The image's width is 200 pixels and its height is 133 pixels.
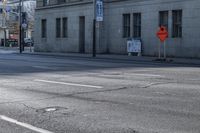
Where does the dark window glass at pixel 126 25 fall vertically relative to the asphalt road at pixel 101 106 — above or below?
above

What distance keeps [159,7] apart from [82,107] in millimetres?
28834

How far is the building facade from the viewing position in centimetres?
3678

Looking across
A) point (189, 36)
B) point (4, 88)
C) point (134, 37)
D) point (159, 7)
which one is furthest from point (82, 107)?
point (134, 37)

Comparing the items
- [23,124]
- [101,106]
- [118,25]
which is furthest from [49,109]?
[118,25]

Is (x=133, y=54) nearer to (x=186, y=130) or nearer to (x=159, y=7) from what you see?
(x=159, y=7)

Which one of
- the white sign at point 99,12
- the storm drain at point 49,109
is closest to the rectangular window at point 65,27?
the white sign at point 99,12

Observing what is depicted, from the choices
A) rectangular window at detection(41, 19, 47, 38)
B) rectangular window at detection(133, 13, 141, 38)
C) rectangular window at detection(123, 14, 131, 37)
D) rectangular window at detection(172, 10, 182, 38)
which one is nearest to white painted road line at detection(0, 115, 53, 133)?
rectangular window at detection(172, 10, 182, 38)

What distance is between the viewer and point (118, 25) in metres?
44.2

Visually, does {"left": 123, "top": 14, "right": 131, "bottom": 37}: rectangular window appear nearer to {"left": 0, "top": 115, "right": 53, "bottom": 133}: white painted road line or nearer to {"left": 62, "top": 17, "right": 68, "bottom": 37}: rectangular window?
{"left": 62, "top": 17, "right": 68, "bottom": 37}: rectangular window

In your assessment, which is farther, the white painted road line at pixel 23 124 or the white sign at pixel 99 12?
the white sign at pixel 99 12

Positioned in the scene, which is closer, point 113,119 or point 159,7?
point 113,119

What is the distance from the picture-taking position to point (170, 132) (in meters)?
8.30

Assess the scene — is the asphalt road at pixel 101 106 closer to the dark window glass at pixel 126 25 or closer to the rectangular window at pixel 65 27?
the dark window glass at pixel 126 25

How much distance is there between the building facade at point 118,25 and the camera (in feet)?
121
